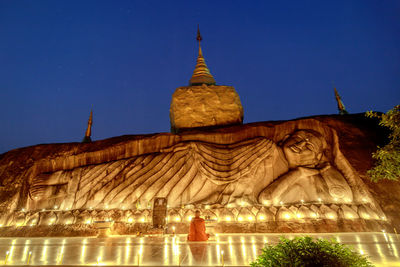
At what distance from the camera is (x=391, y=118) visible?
230 inches

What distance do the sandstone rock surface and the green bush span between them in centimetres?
1077

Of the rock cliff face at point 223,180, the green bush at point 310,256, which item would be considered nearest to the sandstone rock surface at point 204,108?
the rock cliff face at point 223,180

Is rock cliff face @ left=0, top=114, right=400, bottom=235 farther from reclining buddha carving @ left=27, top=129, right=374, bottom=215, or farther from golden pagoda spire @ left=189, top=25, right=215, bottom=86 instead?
golden pagoda spire @ left=189, top=25, right=215, bottom=86

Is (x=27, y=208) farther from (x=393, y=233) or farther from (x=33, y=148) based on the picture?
(x=393, y=233)

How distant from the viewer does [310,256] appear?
2.03 m

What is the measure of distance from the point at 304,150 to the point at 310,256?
8541 mm

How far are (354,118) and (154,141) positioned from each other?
9880mm

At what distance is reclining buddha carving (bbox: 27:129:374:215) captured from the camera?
887 cm

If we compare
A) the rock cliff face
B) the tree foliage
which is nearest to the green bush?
the tree foliage

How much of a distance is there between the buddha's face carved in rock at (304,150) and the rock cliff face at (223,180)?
0.04m

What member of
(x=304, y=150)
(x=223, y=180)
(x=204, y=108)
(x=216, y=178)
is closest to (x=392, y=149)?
(x=304, y=150)

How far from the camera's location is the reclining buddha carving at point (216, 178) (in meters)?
8.87

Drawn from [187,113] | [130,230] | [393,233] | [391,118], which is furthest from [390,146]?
[187,113]

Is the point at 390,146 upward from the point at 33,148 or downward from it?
downward
